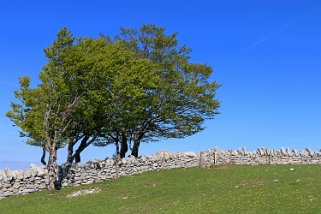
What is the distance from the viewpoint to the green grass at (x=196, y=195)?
25391mm

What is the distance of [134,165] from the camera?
151 ft

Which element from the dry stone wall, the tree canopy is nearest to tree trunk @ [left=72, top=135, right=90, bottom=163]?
the tree canopy

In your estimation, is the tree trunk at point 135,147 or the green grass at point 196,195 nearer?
the green grass at point 196,195

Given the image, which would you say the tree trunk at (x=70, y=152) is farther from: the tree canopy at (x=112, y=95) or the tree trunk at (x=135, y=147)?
the tree trunk at (x=135, y=147)

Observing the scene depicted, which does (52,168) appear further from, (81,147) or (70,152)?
(81,147)

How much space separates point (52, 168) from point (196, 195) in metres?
15.5

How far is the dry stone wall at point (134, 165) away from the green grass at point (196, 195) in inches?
72.2

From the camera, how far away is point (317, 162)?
163 feet

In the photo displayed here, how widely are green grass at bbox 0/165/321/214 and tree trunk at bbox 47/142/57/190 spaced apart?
185 centimetres

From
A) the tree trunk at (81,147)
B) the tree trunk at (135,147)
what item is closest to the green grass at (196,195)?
the tree trunk at (81,147)

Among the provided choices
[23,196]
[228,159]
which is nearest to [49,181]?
[23,196]

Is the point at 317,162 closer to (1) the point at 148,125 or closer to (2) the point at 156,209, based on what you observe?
(1) the point at 148,125

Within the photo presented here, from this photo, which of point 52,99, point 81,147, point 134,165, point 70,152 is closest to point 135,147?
point 81,147

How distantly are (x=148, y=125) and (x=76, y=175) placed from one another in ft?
60.2
